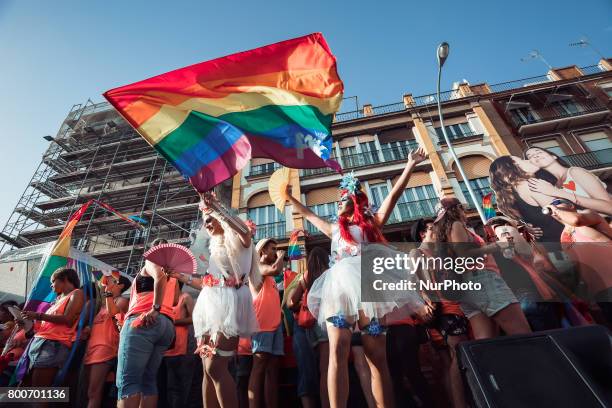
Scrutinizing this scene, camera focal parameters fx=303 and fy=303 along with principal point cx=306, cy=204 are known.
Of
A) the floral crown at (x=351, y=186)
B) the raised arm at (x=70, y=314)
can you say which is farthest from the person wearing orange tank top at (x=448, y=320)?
the raised arm at (x=70, y=314)

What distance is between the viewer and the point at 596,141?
15.1 meters

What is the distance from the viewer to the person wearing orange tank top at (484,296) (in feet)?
7.15

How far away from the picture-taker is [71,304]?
3381mm

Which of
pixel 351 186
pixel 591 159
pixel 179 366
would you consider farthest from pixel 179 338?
pixel 591 159

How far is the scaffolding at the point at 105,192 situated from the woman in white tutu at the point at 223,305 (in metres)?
13.4

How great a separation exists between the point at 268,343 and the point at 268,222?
11.4m

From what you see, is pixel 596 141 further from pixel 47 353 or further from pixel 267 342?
pixel 47 353

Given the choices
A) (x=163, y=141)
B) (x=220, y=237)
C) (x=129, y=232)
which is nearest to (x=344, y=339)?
(x=220, y=237)

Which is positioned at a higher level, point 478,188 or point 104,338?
point 478,188

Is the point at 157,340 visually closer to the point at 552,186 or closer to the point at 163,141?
the point at 163,141

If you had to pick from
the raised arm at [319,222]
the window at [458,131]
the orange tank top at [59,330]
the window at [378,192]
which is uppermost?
the window at [458,131]

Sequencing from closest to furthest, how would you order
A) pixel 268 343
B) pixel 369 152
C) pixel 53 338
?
pixel 268 343
pixel 53 338
pixel 369 152

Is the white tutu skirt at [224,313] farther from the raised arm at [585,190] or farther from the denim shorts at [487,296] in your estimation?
the raised arm at [585,190]

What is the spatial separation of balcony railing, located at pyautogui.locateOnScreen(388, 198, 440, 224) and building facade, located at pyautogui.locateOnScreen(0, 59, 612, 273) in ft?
0.14
